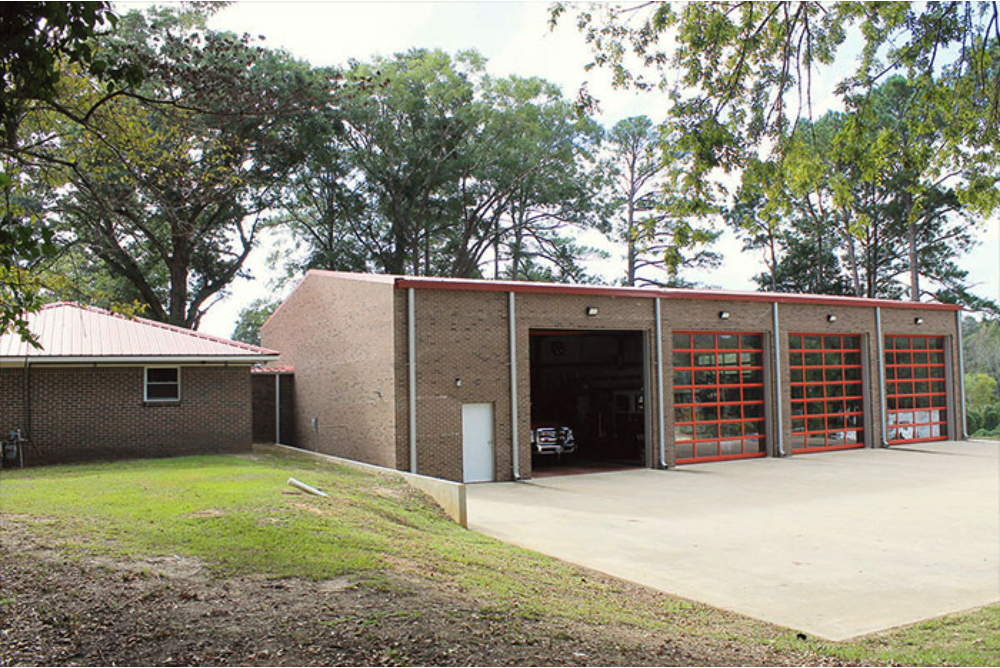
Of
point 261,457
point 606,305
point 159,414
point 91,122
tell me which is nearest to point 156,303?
point 159,414

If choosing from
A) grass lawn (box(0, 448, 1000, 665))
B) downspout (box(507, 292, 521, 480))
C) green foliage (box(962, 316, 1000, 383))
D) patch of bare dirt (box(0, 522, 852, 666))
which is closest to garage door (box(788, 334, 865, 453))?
downspout (box(507, 292, 521, 480))

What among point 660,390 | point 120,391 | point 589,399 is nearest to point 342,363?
point 120,391

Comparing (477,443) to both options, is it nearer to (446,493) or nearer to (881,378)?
(446,493)

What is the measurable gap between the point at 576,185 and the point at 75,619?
130 feet

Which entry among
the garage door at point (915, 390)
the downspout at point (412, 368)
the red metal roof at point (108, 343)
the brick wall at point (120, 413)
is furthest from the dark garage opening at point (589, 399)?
the garage door at point (915, 390)

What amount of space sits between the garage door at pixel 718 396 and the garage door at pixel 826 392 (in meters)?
1.67

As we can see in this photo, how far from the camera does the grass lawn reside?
677 centimetres

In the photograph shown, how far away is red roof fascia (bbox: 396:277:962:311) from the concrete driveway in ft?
15.9

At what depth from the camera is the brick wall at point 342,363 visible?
19656 millimetres

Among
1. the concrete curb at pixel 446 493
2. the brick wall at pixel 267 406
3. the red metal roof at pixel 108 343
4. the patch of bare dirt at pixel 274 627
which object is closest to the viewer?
the patch of bare dirt at pixel 274 627

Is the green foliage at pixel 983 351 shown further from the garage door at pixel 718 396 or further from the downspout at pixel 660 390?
the downspout at pixel 660 390

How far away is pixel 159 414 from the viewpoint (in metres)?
20.1

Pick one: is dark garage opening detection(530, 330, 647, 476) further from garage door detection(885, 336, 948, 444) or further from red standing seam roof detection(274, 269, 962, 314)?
garage door detection(885, 336, 948, 444)

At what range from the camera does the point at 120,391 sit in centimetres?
1969
